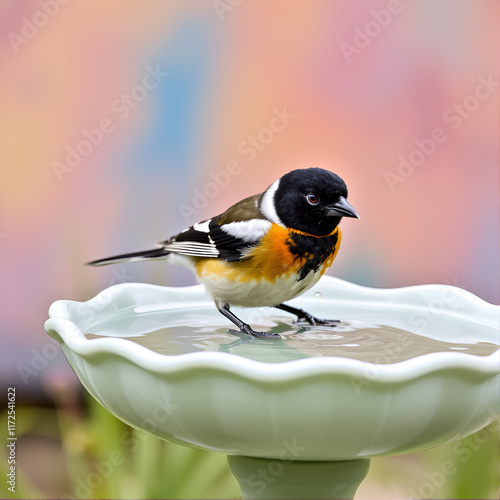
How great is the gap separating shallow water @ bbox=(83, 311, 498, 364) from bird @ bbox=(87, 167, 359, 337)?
7 centimetres

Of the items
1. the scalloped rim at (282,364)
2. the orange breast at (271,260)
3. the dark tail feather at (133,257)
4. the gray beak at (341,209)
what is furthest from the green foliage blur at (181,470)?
the scalloped rim at (282,364)

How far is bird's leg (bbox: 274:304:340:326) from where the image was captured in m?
1.71

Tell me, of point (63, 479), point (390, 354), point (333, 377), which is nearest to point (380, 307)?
point (390, 354)

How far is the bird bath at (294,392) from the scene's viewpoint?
1.01 meters

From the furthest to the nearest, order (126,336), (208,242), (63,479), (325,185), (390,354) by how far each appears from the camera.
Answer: (63,479) → (208,242) → (325,185) → (126,336) → (390,354)

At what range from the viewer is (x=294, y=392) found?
1.01 m

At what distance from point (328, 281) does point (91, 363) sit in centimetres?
97

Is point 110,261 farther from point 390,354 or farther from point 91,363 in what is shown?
point 390,354

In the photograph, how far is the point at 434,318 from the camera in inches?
65.9

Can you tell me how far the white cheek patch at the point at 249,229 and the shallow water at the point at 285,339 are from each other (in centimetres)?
23

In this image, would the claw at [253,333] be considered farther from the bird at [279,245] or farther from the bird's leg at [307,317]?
the bird's leg at [307,317]

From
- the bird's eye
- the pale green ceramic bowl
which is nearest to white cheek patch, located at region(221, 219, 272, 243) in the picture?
the bird's eye

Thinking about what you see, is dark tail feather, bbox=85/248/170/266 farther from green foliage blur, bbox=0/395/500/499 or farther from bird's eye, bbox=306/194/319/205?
green foliage blur, bbox=0/395/500/499

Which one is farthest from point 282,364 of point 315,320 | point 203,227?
point 203,227
